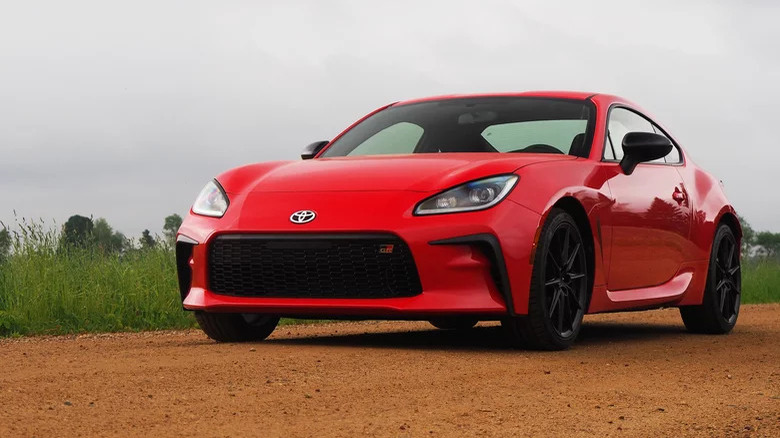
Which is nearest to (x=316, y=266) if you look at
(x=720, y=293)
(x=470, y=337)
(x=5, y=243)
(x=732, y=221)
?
(x=470, y=337)

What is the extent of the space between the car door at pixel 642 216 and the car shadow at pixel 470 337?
1.78 ft

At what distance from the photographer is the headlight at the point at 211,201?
280 inches

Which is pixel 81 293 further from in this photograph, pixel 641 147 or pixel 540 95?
pixel 641 147

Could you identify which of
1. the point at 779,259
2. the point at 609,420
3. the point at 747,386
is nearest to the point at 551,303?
the point at 747,386

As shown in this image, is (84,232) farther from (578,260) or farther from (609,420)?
(609,420)

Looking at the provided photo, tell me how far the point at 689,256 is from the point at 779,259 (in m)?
12.5

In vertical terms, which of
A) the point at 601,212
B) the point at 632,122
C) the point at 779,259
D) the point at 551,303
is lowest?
the point at 779,259

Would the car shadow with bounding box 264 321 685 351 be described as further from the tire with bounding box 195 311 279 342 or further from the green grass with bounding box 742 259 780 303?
the green grass with bounding box 742 259 780 303

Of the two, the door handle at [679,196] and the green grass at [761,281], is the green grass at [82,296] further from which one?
the green grass at [761,281]

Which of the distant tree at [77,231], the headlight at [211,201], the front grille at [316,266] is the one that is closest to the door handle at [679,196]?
the front grille at [316,266]

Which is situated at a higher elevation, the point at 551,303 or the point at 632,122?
the point at 632,122

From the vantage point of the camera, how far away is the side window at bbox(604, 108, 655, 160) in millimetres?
8125

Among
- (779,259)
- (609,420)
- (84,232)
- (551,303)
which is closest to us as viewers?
(609,420)

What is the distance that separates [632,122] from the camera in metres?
8.84
